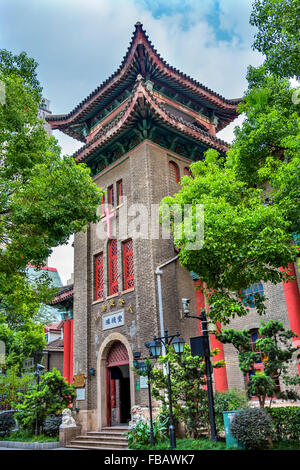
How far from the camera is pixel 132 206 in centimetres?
1600

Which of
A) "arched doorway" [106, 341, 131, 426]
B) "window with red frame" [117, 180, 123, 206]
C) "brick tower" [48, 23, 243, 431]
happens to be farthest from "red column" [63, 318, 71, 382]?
"window with red frame" [117, 180, 123, 206]

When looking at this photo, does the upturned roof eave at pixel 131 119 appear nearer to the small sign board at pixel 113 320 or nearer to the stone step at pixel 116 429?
the small sign board at pixel 113 320

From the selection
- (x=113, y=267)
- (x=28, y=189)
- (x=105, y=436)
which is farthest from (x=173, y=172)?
(x=105, y=436)

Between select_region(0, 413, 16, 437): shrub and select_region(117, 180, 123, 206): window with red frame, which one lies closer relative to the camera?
select_region(117, 180, 123, 206): window with red frame

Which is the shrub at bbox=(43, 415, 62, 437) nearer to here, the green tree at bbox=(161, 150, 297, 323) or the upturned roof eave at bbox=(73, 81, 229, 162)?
the green tree at bbox=(161, 150, 297, 323)

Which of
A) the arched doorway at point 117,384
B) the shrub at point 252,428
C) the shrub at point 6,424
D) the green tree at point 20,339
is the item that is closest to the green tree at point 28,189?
the arched doorway at point 117,384

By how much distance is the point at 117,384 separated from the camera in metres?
19.2

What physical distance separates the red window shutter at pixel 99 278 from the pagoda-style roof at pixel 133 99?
6.67m

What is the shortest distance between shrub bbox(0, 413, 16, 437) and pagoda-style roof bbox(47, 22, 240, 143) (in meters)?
14.3

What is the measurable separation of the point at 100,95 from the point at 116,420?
15426 millimetres

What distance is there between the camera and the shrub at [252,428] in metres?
8.84

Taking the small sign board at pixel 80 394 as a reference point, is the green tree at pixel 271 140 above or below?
above

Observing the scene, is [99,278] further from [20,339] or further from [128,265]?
[20,339]

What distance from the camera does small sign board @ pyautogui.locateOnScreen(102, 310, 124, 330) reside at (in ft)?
49.6
